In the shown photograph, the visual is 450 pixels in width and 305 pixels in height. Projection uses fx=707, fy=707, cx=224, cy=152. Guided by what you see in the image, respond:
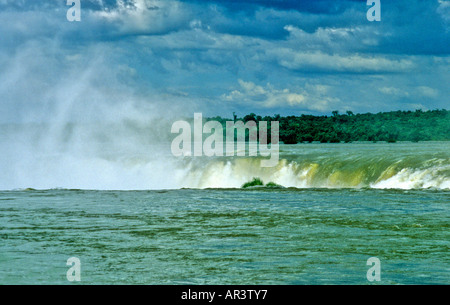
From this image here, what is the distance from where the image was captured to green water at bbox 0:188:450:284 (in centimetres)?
1611

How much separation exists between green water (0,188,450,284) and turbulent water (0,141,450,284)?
34 mm

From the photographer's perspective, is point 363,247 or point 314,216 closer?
point 363,247

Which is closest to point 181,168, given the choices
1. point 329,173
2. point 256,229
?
point 329,173

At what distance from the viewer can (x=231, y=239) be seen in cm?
2109

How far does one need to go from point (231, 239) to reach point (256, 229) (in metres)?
2.27

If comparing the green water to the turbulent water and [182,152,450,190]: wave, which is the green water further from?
[182,152,450,190]: wave

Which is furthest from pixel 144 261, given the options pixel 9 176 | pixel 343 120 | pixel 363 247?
pixel 343 120

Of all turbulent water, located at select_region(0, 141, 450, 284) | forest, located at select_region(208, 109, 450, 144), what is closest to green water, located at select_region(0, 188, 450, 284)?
turbulent water, located at select_region(0, 141, 450, 284)

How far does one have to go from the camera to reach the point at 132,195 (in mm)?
38062

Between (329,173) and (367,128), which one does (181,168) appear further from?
(367,128)
